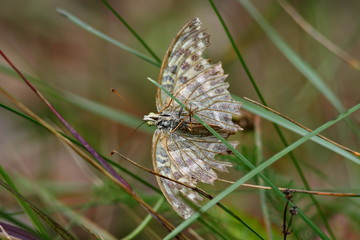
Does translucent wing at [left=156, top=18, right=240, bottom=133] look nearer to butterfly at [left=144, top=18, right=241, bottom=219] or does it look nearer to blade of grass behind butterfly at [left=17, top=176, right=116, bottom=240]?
butterfly at [left=144, top=18, right=241, bottom=219]

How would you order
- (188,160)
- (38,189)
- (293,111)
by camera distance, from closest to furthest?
(188,160) → (38,189) → (293,111)

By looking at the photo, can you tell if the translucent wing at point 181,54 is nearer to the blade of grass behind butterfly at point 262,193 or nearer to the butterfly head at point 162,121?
the butterfly head at point 162,121

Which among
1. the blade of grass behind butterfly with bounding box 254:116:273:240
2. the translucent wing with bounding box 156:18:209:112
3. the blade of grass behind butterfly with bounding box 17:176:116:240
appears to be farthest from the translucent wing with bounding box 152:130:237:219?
the blade of grass behind butterfly with bounding box 17:176:116:240

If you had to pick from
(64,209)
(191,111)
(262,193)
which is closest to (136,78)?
(64,209)

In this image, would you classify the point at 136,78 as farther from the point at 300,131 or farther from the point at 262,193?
the point at 300,131

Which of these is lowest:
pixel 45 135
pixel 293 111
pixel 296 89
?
pixel 45 135

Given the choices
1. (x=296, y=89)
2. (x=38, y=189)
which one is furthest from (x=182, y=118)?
(x=296, y=89)

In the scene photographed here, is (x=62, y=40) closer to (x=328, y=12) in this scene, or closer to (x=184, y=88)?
(x=328, y=12)

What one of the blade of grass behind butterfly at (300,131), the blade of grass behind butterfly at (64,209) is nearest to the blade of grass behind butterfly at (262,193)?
the blade of grass behind butterfly at (300,131)
